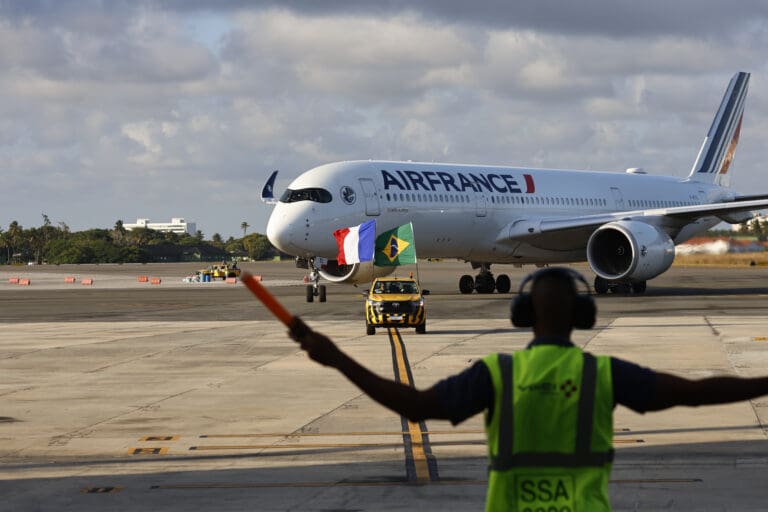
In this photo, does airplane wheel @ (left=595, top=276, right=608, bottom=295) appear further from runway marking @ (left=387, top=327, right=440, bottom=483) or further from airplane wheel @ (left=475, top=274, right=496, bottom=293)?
runway marking @ (left=387, top=327, right=440, bottom=483)

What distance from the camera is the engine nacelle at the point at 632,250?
4169 centimetres

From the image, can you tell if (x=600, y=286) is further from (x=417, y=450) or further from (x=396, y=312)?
(x=417, y=450)

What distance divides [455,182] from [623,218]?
632cm

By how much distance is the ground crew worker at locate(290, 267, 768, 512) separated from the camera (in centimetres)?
448

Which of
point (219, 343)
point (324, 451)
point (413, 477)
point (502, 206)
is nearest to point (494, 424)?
point (413, 477)

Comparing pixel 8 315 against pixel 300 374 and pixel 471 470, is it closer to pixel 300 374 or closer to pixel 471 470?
pixel 300 374

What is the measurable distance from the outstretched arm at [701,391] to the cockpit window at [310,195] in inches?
1426

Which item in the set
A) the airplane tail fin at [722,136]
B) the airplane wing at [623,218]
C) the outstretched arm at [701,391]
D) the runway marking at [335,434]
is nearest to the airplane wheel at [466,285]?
the airplane wing at [623,218]

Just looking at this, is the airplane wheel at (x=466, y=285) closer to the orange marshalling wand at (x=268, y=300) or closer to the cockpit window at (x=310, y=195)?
the cockpit window at (x=310, y=195)

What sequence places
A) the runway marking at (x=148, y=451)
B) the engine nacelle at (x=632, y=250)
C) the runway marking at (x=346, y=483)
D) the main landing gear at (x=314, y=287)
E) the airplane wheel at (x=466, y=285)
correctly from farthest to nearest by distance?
the airplane wheel at (x=466, y=285), the main landing gear at (x=314, y=287), the engine nacelle at (x=632, y=250), the runway marking at (x=148, y=451), the runway marking at (x=346, y=483)

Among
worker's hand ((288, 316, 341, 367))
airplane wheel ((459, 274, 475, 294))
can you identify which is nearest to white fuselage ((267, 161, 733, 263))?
airplane wheel ((459, 274, 475, 294))

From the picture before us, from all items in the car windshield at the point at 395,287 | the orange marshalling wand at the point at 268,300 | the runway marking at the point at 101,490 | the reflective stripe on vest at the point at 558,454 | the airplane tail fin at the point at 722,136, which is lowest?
the runway marking at the point at 101,490

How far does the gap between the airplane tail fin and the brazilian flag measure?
26.3 m

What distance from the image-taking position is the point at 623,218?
44.3 meters
